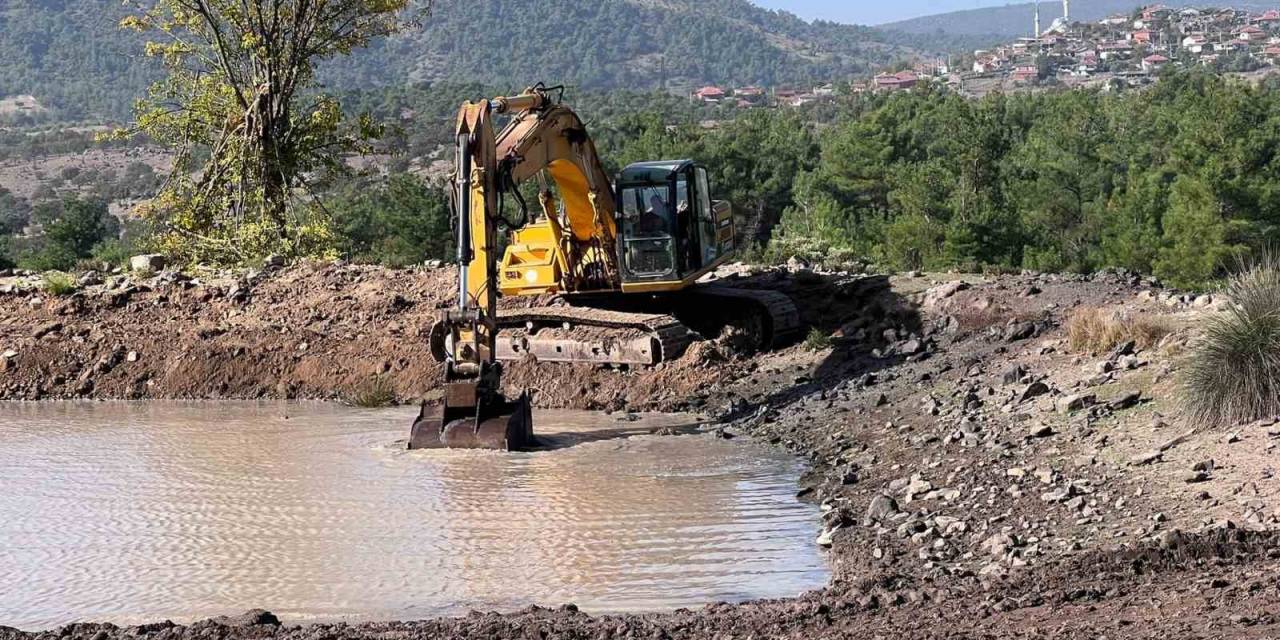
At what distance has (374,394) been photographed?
2009 centimetres

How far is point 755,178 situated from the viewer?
180 ft

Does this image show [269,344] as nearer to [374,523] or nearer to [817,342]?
[817,342]

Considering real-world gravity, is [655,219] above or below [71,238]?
below

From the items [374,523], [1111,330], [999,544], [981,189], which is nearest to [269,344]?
[374,523]

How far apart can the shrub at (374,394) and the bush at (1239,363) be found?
10184 mm

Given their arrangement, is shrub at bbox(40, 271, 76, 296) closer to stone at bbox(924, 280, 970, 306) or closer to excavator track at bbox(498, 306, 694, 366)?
excavator track at bbox(498, 306, 694, 366)

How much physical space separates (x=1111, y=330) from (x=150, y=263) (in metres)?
17.6

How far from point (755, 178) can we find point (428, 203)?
1521 cm

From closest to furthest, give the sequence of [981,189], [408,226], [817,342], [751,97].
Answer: [817,342], [408,226], [981,189], [751,97]

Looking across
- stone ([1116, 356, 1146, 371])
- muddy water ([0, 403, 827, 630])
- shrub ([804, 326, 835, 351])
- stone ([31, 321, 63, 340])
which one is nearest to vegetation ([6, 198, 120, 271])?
stone ([31, 321, 63, 340])

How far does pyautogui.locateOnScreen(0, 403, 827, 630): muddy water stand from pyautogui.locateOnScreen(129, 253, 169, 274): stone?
9.26 metres

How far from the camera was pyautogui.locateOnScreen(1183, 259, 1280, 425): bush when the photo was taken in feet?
41.8

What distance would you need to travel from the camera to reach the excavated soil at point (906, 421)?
30.0ft

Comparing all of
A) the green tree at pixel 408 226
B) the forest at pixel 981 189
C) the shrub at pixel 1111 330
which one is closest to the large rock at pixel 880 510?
the shrub at pixel 1111 330
